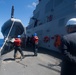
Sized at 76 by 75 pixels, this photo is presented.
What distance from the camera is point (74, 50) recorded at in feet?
6.91

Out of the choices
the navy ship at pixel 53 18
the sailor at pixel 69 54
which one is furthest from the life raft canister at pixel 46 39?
the sailor at pixel 69 54

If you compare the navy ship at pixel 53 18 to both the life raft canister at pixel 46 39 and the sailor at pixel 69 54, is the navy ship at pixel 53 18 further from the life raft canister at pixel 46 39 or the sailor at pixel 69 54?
the sailor at pixel 69 54

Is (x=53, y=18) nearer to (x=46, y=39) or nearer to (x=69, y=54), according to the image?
(x=46, y=39)

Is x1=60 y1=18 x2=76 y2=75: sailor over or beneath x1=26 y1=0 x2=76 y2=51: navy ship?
beneath

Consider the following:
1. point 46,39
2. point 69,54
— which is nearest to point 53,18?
point 46,39

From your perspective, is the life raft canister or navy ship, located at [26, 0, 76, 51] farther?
the life raft canister

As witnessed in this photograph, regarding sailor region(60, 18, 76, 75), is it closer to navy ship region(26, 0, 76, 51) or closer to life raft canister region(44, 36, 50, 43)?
Result: navy ship region(26, 0, 76, 51)

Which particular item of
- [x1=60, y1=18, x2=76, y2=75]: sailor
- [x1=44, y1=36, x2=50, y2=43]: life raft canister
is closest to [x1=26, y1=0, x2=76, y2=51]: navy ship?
[x1=44, y1=36, x2=50, y2=43]: life raft canister

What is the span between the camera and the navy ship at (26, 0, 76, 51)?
46.3ft

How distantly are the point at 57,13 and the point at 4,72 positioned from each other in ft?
32.2

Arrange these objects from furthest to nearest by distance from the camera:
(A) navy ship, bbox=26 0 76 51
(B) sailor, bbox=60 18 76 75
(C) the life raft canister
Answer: (C) the life raft canister
(A) navy ship, bbox=26 0 76 51
(B) sailor, bbox=60 18 76 75

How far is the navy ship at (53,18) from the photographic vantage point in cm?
1411

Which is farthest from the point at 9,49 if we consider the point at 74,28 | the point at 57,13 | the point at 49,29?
the point at 74,28

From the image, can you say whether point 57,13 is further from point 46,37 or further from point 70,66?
point 70,66
